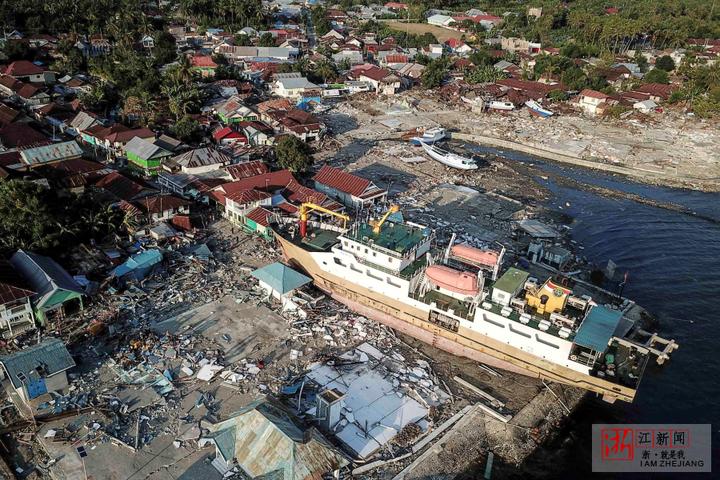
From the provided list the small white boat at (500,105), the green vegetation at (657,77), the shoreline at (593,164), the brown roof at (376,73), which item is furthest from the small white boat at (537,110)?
the green vegetation at (657,77)

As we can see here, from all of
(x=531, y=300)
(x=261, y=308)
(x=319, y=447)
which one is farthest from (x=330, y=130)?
(x=319, y=447)

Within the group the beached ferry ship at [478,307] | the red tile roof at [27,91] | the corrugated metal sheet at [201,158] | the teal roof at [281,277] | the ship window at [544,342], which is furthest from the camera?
the red tile roof at [27,91]

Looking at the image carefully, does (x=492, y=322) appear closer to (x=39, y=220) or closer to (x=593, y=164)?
(x=39, y=220)

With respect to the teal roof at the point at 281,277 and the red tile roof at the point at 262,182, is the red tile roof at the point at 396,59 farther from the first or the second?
the teal roof at the point at 281,277

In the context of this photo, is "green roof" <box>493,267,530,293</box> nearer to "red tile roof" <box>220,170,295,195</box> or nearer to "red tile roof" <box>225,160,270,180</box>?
"red tile roof" <box>220,170,295,195</box>

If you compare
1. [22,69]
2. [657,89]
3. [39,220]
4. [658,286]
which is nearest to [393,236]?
[658,286]

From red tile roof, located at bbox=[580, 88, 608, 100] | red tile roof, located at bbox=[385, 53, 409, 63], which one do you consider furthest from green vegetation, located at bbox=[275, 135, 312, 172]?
red tile roof, located at bbox=[385, 53, 409, 63]
